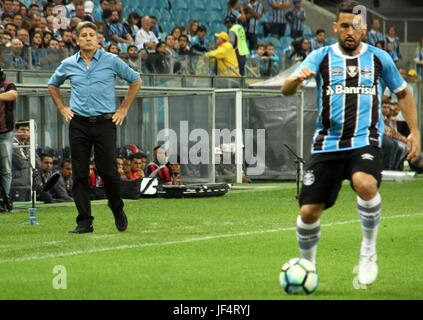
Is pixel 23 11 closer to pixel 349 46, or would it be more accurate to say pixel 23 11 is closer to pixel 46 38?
pixel 46 38

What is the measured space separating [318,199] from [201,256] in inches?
108

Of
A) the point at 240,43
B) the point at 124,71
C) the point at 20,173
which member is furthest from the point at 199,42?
the point at 124,71

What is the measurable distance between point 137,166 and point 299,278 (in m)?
13.5

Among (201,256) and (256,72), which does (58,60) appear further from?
(201,256)

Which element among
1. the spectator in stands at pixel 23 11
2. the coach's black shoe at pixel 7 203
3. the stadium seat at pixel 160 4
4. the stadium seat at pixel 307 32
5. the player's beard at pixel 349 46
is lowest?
the coach's black shoe at pixel 7 203

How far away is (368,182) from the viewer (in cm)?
922

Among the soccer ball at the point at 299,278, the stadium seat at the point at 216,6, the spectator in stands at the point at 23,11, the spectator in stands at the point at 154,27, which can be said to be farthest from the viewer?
the stadium seat at the point at 216,6

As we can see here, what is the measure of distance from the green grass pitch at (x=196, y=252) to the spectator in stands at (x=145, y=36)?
7492mm

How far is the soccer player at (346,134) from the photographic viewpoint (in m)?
9.31

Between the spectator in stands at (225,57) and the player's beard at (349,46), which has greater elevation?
the player's beard at (349,46)

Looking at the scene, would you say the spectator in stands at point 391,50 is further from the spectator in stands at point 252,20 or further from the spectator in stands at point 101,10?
the spectator in stands at point 101,10

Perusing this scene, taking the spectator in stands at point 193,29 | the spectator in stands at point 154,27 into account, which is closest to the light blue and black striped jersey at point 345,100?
the spectator in stands at point 154,27

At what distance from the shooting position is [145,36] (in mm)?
27125

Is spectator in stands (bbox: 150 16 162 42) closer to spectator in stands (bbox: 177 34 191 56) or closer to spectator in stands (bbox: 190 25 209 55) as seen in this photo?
spectator in stands (bbox: 177 34 191 56)
